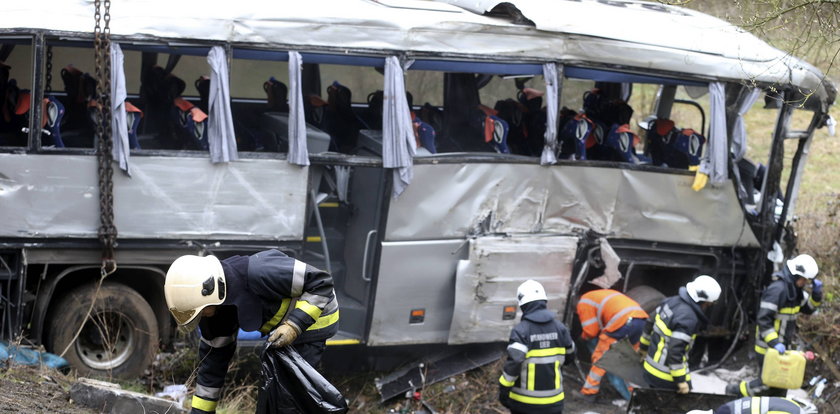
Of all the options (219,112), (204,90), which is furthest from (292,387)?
(204,90)

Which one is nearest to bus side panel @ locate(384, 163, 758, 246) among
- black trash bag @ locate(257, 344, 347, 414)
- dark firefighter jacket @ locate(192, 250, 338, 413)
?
dark firefighter jacket @ locate(192, 250, 338, 413)

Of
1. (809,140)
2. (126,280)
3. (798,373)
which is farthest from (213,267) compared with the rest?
(809,140)

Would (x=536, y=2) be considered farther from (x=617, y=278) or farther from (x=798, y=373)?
(x=798, y=373)

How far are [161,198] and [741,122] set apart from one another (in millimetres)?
5170

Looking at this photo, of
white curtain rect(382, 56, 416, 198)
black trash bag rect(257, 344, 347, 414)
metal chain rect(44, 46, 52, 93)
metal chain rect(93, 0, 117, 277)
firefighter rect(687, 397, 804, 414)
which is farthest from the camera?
metal chain rect(44, 46, 52, 93)

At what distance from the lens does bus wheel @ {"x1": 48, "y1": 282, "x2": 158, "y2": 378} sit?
7.45 meters

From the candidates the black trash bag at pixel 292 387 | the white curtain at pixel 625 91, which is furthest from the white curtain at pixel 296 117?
the white curtain at pixel 625 91

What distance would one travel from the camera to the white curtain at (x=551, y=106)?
325 inches

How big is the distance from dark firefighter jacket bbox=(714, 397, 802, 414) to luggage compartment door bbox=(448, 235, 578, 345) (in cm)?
257

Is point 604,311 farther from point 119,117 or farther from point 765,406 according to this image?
point 119,117

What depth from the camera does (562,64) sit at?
8281 millimetres

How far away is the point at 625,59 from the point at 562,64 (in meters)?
0.58

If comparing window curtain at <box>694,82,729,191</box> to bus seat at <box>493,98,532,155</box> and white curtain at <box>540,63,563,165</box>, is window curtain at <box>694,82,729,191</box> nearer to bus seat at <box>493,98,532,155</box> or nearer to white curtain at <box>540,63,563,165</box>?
white curtain at <box>540,63,563,165</box>

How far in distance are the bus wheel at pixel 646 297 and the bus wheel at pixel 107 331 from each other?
14.7 feet
